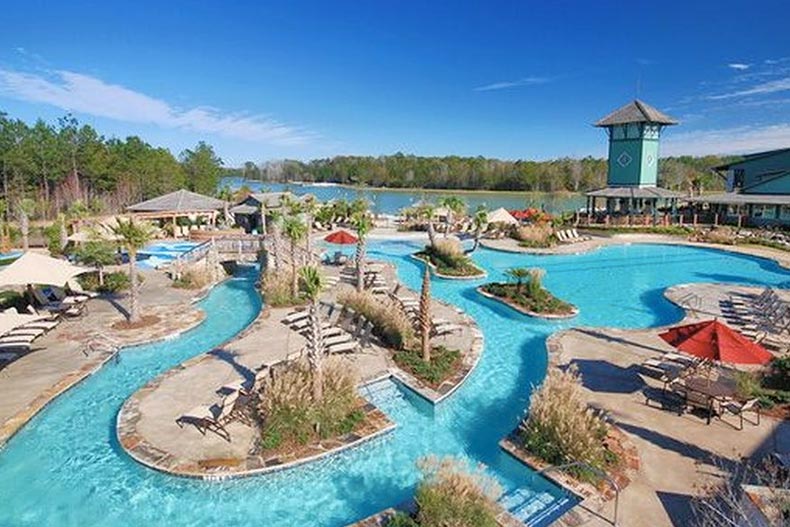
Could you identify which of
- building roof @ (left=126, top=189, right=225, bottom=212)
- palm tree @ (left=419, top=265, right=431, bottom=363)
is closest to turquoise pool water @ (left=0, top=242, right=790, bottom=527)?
palm tree @ (left=419, top=265, right=431, bottom=363)

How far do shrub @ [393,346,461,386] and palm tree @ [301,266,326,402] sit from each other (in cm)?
253

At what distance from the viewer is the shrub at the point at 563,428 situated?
25.5 ft

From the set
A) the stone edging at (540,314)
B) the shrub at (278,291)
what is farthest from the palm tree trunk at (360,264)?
the stone edging at (540,314)

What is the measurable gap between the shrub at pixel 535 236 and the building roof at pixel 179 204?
22178 millimetres

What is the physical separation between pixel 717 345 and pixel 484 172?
309 feet

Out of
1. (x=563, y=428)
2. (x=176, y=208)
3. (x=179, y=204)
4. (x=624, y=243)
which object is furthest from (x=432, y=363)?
(x=179, y=204)

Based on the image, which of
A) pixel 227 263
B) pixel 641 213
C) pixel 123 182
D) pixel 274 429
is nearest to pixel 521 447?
pixel 274 429

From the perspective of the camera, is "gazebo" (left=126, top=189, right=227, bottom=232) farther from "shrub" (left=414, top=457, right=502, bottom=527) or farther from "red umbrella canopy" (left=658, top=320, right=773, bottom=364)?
"red umbrella canopy" (left=658, top=320, right=773, bottom=364)

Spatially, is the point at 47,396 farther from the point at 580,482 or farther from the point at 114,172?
the point at 114,172

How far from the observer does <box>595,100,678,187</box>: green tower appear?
38719 mm

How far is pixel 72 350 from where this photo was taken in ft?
42.0

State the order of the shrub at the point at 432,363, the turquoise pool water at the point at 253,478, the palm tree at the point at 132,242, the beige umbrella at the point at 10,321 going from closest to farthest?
the turquoise pool water at the point at 253,478
the shrub at the point at 432,363
the beige umbrella at the point at 10,321
the palm tree at the point at 132,242

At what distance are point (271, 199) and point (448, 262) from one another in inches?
733

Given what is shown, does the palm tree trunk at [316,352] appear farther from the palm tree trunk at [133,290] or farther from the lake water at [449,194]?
the lake water at [449,194]
